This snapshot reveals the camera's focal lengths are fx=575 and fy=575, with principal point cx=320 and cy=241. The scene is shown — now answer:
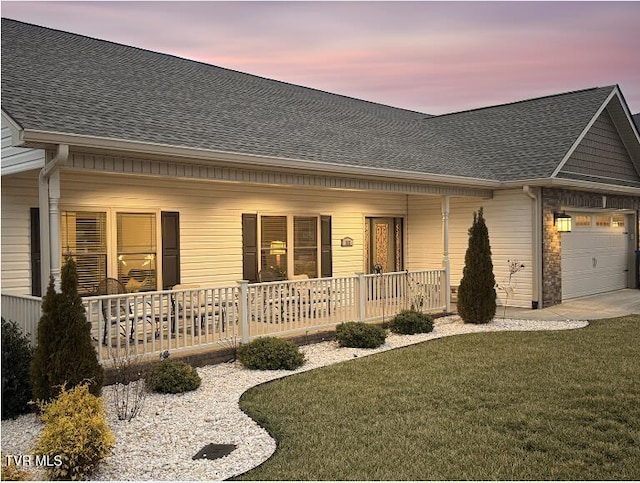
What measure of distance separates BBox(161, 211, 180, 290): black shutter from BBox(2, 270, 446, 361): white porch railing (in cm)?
43

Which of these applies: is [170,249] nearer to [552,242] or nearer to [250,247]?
[250,247]

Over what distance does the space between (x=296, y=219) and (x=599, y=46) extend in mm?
8942

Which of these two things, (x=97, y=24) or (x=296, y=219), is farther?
(x=97, y=24)

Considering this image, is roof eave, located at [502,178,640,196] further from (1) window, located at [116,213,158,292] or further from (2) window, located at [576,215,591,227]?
(1) window, located at [116,213,158,292]

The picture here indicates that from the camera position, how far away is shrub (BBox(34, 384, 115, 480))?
4.49 m

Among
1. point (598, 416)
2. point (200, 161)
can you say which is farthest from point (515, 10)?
point (598, 416)

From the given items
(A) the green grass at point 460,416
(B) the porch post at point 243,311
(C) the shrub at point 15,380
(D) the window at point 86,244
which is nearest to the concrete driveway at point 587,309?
(A) the green grass at point 460,416

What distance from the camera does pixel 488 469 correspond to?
15.0 feet

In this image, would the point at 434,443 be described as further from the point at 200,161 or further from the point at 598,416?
the point at 200,161

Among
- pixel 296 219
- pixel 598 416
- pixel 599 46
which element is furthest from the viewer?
pixel 599 46

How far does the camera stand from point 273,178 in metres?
9.75

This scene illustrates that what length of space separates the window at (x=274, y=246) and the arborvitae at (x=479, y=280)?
3923 mm

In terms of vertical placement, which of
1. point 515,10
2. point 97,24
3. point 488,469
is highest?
point 97,24

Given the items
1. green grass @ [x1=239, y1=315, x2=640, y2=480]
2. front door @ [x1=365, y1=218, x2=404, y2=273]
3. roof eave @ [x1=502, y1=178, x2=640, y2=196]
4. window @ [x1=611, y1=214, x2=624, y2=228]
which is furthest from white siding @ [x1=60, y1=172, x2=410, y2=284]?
window @ [x1=611, y1=214, x2=624, y2=228]
